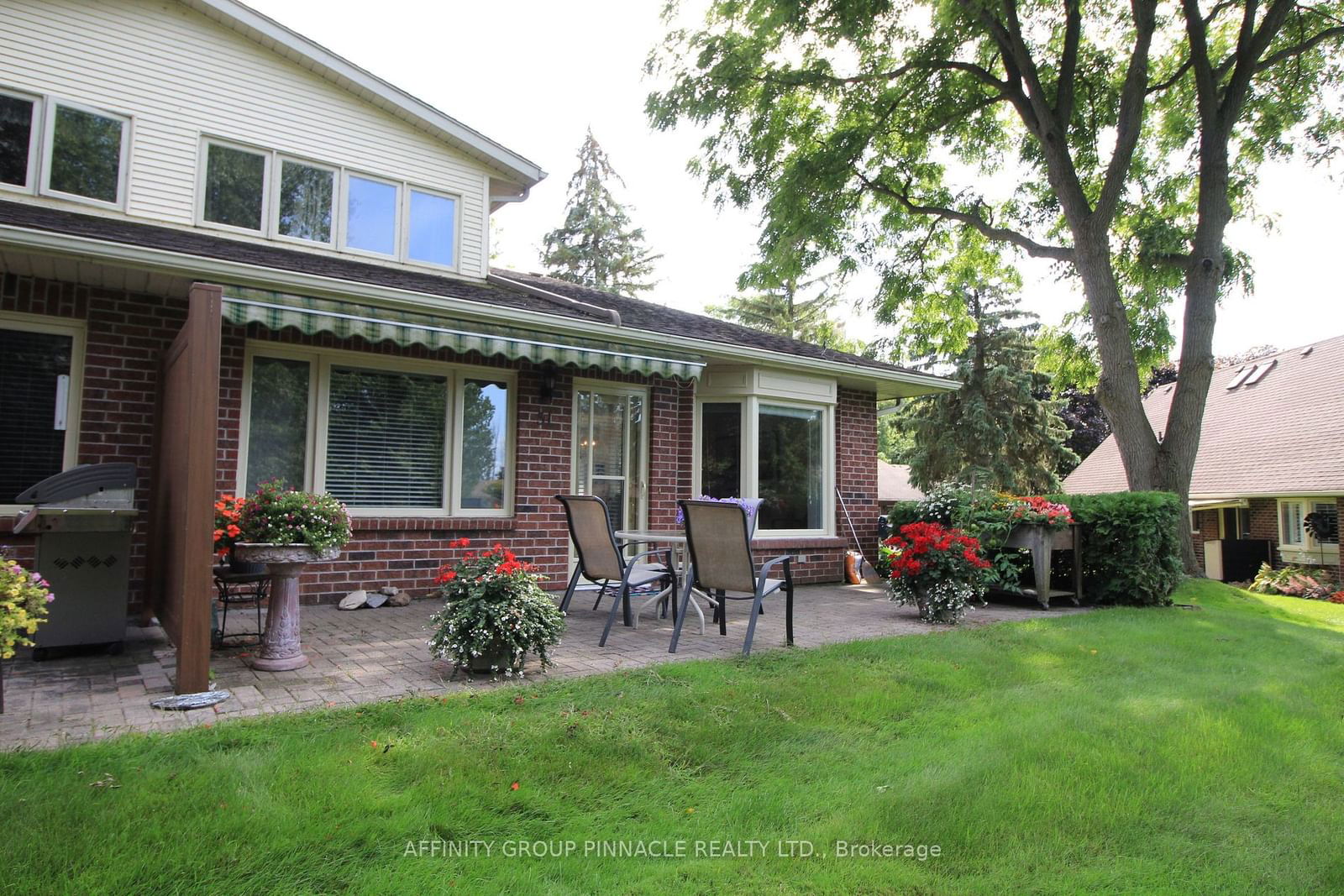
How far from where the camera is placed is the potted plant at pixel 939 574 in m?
6.68

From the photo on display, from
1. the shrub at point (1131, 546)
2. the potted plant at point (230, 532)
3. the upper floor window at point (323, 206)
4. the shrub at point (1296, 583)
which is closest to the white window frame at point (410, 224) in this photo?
the upper floor window at point (323, 206)

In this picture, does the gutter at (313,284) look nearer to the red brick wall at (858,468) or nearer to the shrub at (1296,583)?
the red brick wall at (858,468)

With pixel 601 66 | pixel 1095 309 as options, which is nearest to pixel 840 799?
pixel 1095 309

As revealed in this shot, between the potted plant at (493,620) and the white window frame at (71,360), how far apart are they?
374cm

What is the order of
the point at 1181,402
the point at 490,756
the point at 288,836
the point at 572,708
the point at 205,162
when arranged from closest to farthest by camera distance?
the point at 288,836
the point at 490,756
the point at 572,708
the point at 205,162
the point at 1181,402

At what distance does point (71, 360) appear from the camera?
6.18m

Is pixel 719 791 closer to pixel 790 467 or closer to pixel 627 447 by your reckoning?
pixel 627 447

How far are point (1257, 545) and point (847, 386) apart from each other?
16.4 m

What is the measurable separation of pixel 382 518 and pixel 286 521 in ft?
9.65

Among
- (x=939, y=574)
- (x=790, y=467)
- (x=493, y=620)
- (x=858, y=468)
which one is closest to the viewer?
(x=493, y=620)

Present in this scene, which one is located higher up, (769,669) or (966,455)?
(966,455)

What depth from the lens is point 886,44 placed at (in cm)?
1379

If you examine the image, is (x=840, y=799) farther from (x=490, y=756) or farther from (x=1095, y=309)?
(x=1095, y=309)

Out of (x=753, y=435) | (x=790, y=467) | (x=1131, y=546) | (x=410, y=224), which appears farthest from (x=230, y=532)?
(x=1131, y=546)
